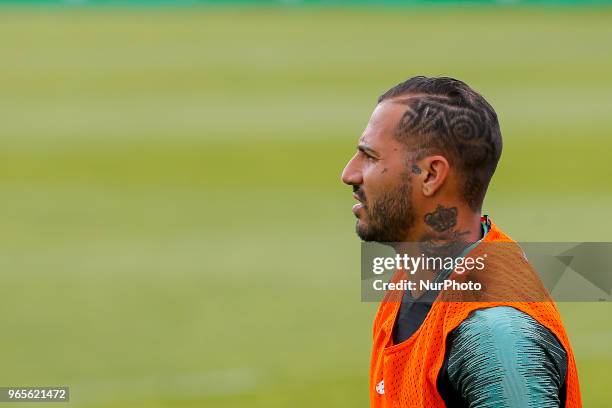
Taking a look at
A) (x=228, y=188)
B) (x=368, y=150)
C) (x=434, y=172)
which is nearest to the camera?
(x=434, y=172)

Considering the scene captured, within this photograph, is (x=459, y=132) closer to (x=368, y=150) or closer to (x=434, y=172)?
(x=434, y=172)

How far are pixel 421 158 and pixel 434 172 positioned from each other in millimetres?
51

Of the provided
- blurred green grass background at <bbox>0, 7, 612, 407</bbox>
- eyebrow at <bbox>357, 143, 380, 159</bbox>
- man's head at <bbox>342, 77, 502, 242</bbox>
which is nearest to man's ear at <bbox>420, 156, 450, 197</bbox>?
man's head at <bbox>342, 77, 502, 242</bbox>

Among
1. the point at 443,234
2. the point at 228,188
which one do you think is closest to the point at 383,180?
the point at 443,234

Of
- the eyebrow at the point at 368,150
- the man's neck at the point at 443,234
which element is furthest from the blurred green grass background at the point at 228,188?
the eyebrow at the point at 368,150

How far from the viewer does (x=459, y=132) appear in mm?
3457

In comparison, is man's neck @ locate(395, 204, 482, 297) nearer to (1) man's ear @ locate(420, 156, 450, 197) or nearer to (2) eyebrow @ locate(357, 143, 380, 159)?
(1) man's ear @ locate(420, 156, 450, 197)

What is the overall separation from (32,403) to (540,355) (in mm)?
6312

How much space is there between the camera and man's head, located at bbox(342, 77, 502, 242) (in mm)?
3459

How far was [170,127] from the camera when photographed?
65.4ft

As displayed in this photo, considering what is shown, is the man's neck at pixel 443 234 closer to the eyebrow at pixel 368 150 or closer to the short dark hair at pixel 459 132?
the short dark hair at pixel 459 132

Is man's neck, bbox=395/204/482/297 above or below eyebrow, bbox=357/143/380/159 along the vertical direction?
below

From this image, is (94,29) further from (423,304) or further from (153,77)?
(423,304)

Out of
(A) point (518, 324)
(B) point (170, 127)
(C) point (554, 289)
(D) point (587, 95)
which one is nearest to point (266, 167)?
(B) point (170, 127)
